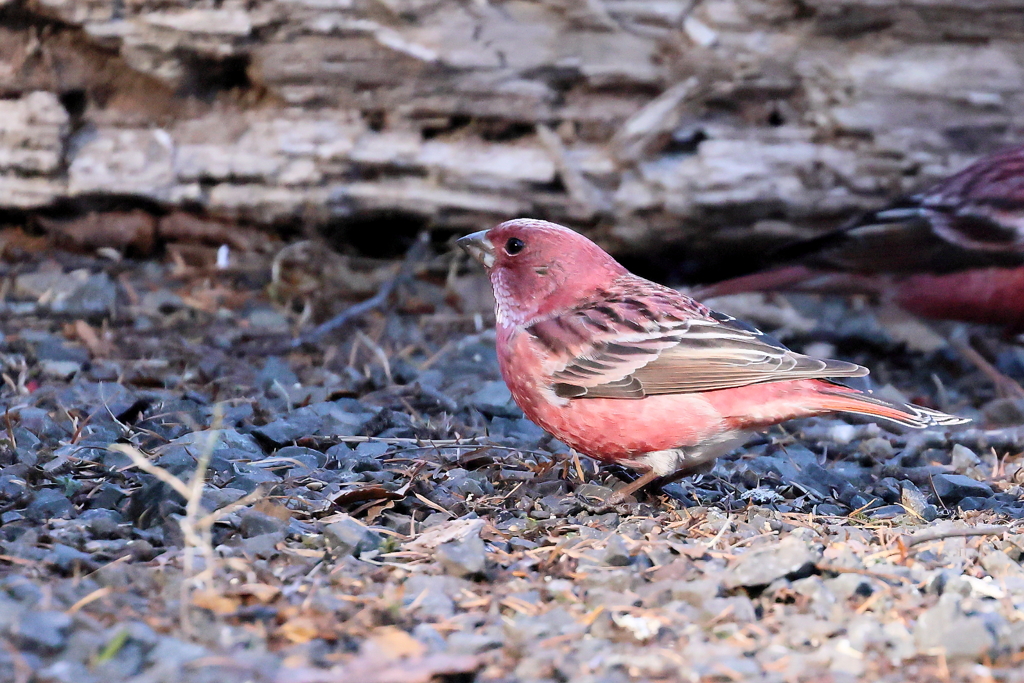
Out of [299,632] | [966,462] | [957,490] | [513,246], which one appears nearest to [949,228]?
[966,462]

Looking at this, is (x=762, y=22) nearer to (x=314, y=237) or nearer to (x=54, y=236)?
(x=314, y=237)

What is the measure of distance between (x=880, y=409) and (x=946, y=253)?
300 centimetres

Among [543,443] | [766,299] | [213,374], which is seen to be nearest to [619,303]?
[543,443]

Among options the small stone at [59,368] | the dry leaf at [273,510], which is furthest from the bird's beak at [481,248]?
the small stone at [59,368]

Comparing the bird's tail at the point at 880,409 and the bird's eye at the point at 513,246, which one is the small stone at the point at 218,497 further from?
the bird's tail at the point at 880,409

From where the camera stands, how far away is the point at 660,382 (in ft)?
11.9

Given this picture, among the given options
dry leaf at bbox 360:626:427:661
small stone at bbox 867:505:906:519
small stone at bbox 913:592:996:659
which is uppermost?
dry leaf at bbox 360:626:427:661

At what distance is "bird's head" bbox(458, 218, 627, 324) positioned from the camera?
13.4 feet

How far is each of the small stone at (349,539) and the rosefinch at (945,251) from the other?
133 inches

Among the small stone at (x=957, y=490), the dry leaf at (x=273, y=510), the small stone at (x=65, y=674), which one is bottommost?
the small stone at (x=957, y=490)

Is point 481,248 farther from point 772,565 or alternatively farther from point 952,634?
point 952,634

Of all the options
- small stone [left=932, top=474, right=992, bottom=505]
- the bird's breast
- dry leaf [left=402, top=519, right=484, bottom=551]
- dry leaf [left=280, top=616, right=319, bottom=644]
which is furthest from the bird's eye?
dry leaf [left=280, top=616, right=319, bottom=644]

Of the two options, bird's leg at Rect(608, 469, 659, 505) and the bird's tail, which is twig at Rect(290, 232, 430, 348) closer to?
bird's leg at Rect(608, 469, 659, 505)

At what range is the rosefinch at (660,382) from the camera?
354 cm
